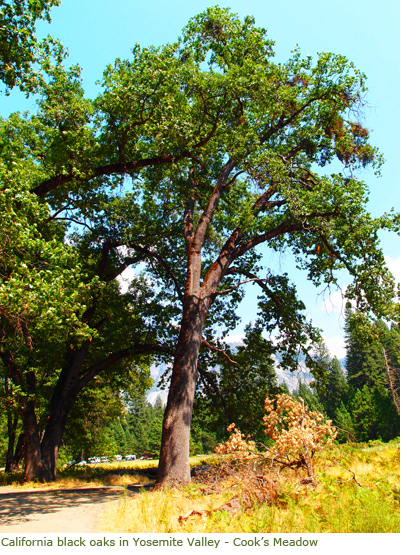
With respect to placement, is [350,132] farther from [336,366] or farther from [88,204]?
[336,366]

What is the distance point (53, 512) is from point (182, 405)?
359 cm

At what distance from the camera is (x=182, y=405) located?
9.72m

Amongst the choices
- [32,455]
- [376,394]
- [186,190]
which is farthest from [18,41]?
[376,394]

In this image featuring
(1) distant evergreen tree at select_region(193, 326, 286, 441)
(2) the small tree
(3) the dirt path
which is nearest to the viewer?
(3) the dirt path

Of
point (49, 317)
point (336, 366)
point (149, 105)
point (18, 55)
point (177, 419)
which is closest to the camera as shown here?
point (49, 317)

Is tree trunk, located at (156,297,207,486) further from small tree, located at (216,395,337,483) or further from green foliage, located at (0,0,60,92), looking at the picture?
green foliage, located at (0,0,60,92)

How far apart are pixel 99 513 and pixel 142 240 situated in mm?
10920

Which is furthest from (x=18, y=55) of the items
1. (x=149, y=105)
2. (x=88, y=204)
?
(x=88, y=204)

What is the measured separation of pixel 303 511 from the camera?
19.0 feet

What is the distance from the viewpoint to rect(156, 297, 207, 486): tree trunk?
9.01 meters

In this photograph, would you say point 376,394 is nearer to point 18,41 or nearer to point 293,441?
point 293,441

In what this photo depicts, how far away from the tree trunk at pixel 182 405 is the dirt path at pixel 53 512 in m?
1.57

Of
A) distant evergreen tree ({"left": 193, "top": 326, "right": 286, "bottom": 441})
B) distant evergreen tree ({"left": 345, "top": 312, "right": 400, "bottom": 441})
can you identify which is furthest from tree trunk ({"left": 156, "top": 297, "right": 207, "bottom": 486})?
distant evergreen tree ({"left": 345, "top": 312, "right": 400, "bottom": 441})

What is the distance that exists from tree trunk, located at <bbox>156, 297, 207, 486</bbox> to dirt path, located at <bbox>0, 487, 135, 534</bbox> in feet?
5.16
